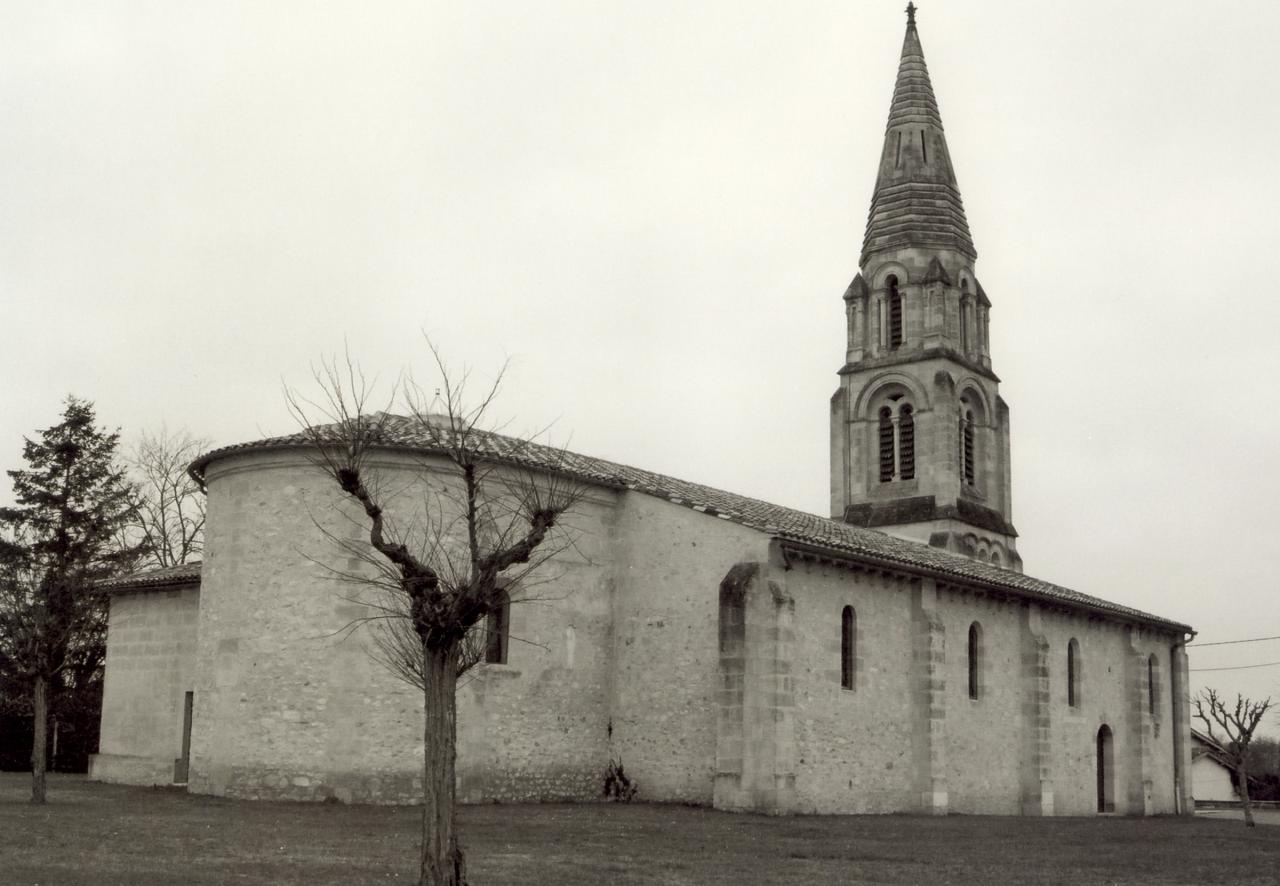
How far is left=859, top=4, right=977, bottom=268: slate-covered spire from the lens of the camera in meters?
46.6

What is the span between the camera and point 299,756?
24984 millimetres

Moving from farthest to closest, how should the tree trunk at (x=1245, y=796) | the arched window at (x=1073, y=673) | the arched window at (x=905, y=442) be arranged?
the arched window at (x=905, y=442)
the arched window at (x=1073, y=673)
the tree trunk at (x=1245, y=796)

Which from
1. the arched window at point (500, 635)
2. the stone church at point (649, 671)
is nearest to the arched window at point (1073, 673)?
the stone church at point (649, 671)

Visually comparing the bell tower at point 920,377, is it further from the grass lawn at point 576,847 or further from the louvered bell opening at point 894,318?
the grass lawn at point 576,847

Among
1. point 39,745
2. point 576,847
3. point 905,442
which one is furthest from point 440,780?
point 905,442

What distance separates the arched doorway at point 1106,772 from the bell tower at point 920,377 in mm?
7682

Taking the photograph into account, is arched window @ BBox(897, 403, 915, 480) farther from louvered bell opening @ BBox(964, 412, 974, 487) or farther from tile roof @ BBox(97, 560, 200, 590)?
tile roof @ BBox(97, 560, 200, 590)

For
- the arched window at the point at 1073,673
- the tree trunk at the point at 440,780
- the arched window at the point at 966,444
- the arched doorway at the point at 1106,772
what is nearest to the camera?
the tree trunk at the point at 440,780

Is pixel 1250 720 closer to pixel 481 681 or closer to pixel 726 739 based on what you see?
pixel 726 739

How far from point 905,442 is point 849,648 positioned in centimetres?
1786

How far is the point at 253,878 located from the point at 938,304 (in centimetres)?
3532

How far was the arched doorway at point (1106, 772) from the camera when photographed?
3775cm

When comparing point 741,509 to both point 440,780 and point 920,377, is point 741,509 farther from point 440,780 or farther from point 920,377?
point 440,780

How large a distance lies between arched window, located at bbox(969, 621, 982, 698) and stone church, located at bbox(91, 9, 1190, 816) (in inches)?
2.2
